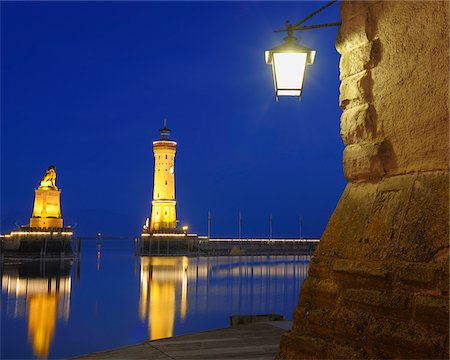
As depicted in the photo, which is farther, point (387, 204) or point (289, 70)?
point (289, 70)

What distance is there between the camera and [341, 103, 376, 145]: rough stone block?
3.43m

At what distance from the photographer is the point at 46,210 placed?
176ft

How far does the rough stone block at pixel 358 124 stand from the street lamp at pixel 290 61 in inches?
21.6

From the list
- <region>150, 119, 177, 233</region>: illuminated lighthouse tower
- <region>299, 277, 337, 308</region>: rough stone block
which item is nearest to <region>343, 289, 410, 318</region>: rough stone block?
<region>299, 277, 337, 308</region>: rough stone block

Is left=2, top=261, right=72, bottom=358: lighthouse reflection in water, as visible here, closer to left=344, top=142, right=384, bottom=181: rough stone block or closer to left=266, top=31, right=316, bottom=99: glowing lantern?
left=266, top=31, right=316, bottom=99: glowing lantern

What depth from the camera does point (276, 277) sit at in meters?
36.9

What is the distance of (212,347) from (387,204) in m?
3.16

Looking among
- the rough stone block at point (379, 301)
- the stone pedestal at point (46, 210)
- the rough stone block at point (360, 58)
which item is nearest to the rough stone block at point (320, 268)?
the rough stone block at point (379, 301)

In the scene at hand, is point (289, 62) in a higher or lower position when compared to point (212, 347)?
higher

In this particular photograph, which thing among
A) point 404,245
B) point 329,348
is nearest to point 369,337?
point 329,348

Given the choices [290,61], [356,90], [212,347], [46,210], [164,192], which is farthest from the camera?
[164,192]

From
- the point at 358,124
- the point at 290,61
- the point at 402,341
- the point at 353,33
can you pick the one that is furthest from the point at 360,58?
the point at 402,341

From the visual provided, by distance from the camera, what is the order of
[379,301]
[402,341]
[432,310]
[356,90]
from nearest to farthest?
[432,310]
[402,341]
[379,301]
[356,90]

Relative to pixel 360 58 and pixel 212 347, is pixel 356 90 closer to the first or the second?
pixel 360 58
